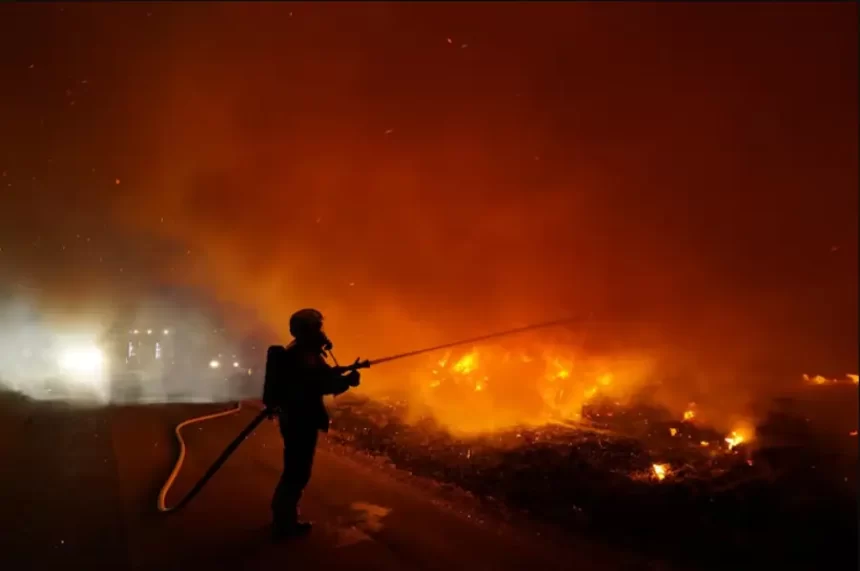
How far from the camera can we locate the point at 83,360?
24344 mm

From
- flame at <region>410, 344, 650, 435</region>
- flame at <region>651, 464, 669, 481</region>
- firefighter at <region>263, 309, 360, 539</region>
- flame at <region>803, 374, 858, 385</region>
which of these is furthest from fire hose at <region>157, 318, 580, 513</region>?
flame at <region>803, 374, 858, 385</region>

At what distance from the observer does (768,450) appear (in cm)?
711

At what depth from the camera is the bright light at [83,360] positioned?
23359 millimetres

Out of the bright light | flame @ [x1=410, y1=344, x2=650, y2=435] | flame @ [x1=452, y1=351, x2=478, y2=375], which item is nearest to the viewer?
flame @ [x1=410, y1=344, x2=650, y2=435]

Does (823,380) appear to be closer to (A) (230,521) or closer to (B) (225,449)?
(B) (225,449)

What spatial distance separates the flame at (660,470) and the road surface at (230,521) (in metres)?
2.03

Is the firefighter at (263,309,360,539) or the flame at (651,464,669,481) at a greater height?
the firefighter at (263,309,360,539)

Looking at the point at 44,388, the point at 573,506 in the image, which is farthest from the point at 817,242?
the point at 44,388

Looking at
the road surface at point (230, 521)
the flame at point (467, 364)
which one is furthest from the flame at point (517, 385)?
the road surface at point (230, 521)

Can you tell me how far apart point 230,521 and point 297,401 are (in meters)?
1.34

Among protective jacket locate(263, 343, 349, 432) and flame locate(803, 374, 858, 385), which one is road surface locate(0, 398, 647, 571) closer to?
protective jacket locate(263, 343, 349, 432)

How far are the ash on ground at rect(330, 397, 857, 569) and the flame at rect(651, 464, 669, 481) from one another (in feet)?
0.07

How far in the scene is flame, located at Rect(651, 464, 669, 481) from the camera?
21.1 ft

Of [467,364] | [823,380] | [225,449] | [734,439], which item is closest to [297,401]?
[225,449]
